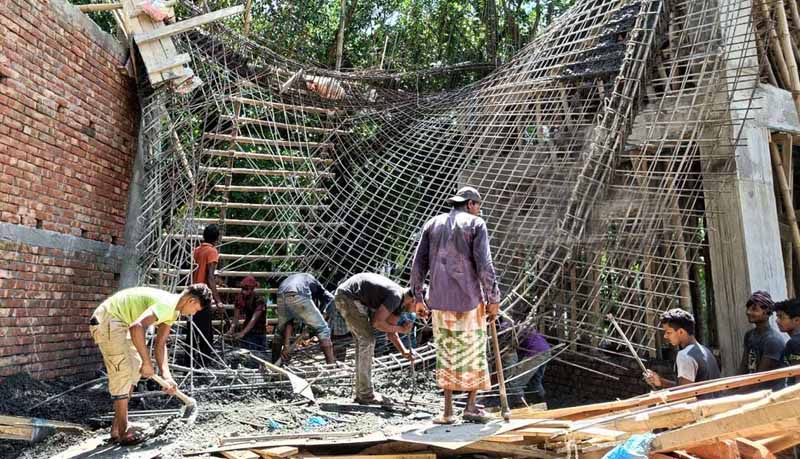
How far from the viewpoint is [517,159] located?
7941 millimetres

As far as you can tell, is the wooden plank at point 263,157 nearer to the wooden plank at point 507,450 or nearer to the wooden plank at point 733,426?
the wooden plank at point 507,450

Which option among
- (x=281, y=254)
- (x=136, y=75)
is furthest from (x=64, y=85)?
(x=281, y=254)

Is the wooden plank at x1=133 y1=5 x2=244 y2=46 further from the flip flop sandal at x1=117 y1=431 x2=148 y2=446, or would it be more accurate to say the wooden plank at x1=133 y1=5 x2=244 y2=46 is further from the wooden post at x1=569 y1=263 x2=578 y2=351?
the wooden post at x1=569 y1=263 x2=578 y2=351

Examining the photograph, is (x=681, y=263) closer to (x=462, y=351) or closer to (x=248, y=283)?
(x=462, y=351)

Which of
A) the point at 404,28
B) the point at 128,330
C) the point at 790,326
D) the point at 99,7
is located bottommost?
the point at 790,326

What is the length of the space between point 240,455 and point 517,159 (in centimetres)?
523

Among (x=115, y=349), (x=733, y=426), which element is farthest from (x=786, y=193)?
(x=115, y=349)

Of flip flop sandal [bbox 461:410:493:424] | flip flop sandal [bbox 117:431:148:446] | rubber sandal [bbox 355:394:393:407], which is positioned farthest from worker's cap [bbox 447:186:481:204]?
flip flop sandal [bbox 117:431:148:446]

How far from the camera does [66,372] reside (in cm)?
647

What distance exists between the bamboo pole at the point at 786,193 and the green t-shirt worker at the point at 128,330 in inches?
240

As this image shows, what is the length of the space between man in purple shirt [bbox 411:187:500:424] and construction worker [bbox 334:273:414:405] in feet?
2.40

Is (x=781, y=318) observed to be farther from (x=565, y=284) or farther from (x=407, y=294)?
(x=407, y=294)

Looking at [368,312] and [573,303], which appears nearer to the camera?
[368,312]

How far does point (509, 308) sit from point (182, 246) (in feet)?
11.6
